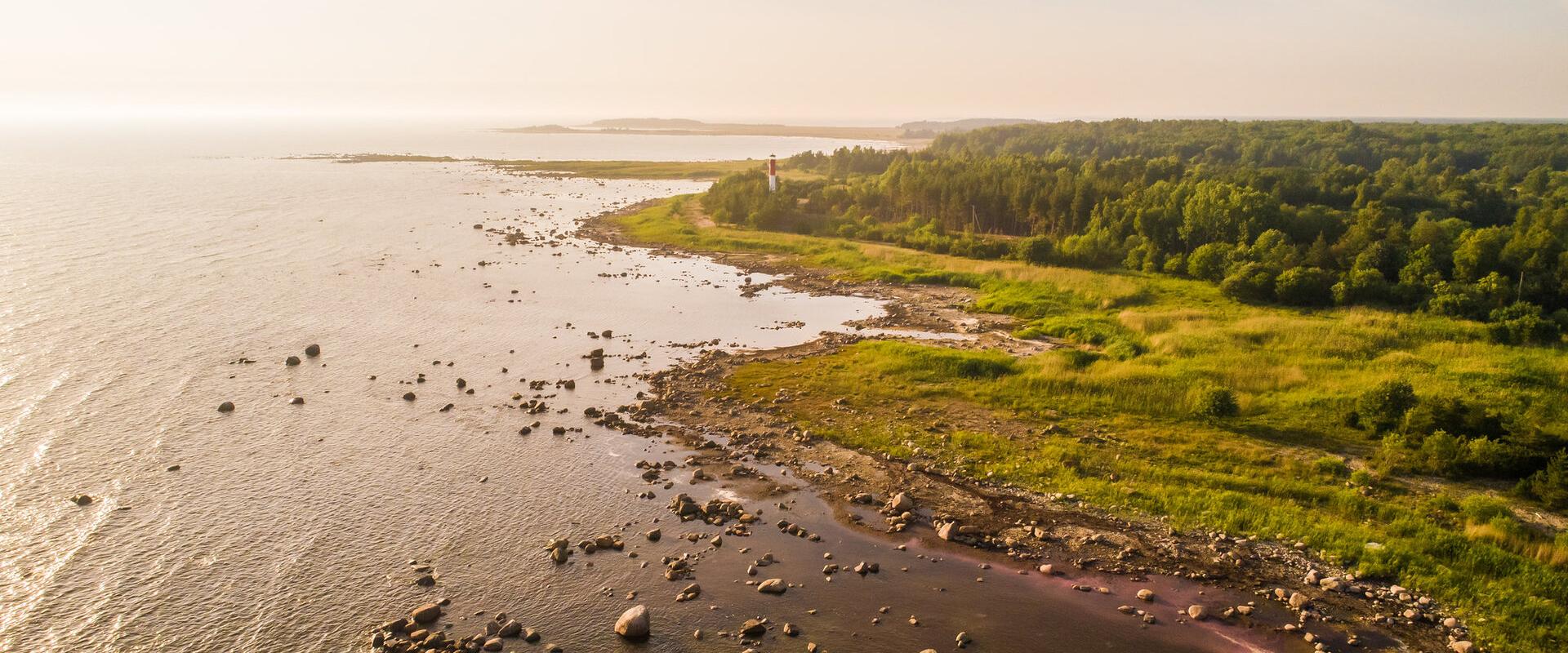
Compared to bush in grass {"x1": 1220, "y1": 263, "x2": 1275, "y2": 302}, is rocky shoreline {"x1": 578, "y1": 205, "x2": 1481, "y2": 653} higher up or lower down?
lower down

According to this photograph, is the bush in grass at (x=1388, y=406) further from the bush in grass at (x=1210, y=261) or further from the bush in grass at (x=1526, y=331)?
the bush in grass at (x=1210, y=261)

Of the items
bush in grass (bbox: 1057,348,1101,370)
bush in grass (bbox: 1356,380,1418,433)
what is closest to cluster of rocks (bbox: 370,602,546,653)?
bush in grass (bbox: 1057,348,1101,370)

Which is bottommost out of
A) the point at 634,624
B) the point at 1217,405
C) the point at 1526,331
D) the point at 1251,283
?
the point at 634,624

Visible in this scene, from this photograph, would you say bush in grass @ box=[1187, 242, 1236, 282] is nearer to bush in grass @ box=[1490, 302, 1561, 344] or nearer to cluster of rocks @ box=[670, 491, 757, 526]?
bush in grass @ box=[1490, 302, 1561, 344]

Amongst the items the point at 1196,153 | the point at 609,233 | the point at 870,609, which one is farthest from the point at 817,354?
the point at 1196,153

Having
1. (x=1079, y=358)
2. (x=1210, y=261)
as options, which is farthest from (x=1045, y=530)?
(x=1210, y=261)

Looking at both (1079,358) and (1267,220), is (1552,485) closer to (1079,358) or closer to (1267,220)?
(1079,358)
